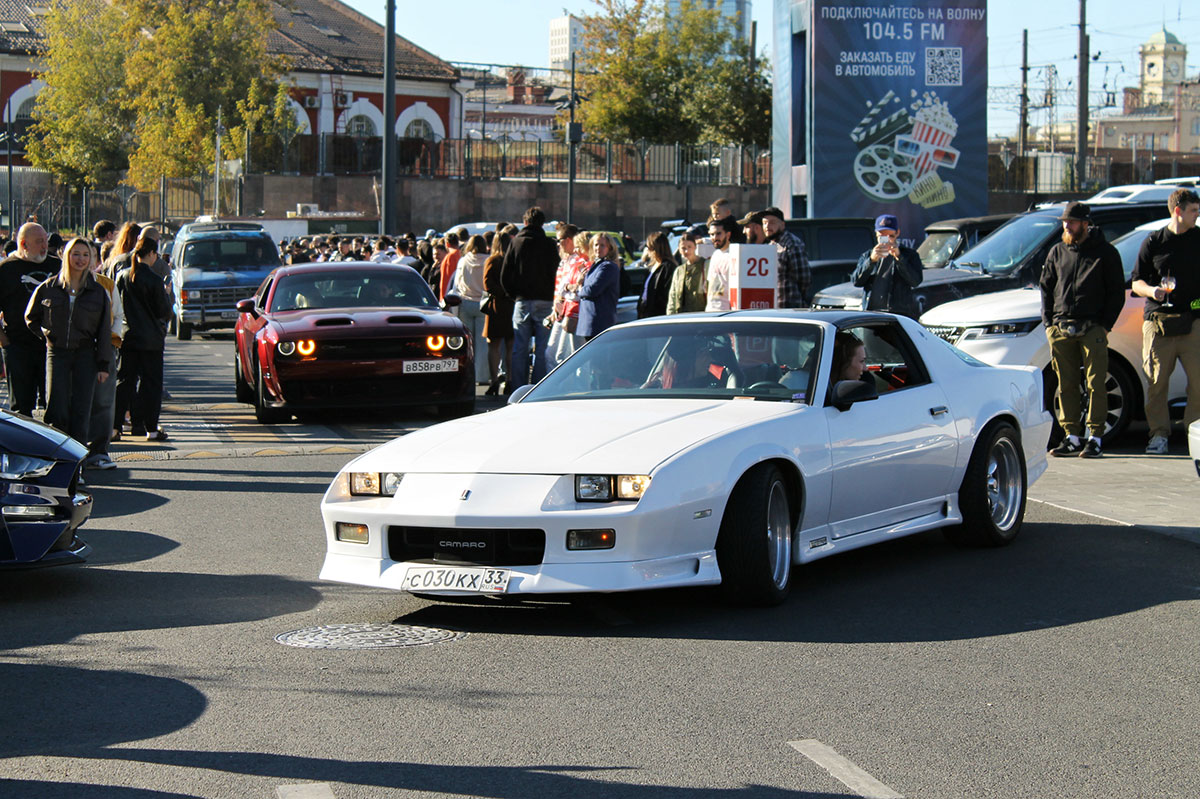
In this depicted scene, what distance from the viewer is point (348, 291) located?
1552cm

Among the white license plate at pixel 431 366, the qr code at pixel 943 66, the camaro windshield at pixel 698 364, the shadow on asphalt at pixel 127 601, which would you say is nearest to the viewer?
the shadow on asphalt at pixel 127 601

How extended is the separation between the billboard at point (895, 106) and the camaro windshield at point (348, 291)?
586 inches

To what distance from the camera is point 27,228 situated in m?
12.1

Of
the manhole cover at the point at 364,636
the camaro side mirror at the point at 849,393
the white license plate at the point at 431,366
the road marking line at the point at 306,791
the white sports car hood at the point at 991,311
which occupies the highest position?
the white sports car hood at the point at 991,311

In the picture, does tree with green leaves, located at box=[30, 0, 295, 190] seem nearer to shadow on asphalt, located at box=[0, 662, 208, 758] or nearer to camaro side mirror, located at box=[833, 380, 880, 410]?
camaro side mirror, located at box=[833, 380, 880, 410]

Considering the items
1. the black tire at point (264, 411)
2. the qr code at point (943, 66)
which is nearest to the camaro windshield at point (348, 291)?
the black tire at point (264, 411)

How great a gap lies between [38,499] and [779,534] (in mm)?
3463

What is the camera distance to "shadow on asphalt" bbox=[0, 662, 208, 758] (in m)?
5.07

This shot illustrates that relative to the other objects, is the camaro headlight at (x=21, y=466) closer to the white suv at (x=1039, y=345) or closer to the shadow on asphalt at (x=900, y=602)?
the shadow on asphalt at (x=900, y=602)

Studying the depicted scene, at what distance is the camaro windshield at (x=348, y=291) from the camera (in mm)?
15375

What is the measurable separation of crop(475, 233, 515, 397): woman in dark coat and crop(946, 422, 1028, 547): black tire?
8.35 m

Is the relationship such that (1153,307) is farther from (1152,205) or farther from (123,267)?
(123,267)

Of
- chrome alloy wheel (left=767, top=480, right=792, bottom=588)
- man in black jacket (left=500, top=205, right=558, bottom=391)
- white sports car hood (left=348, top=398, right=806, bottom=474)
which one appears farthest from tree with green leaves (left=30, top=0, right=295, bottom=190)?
chrome alloy wheel (left=767, top=480, right=792, bottom=588)

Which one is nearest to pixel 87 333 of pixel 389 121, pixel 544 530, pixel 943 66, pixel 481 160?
pixel 544 530
